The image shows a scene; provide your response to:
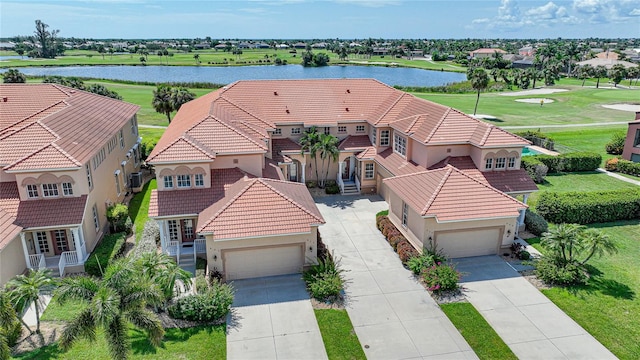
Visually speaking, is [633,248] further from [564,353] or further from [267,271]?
[267,271]

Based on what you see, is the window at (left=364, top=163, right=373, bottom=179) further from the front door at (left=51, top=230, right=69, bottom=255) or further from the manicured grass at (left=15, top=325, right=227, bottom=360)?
the front door at (left=51, top=230, right=69, bottom=255)

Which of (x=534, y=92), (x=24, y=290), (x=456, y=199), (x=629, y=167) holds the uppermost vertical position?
(x=456, y=199)

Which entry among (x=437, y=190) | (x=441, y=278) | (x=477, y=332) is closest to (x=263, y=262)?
(x=441, y=278)

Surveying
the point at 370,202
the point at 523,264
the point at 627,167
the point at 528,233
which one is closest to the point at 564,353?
the point at 523,264

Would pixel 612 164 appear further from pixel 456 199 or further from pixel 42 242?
pixel 42 242

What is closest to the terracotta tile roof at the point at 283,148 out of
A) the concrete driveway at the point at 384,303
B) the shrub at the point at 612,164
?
the concrete driveway at the point at 384,303

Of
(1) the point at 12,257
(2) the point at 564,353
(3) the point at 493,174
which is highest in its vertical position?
(3) the point at 493,174
